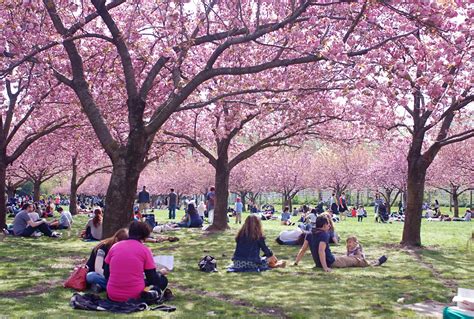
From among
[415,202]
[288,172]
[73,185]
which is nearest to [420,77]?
[415,202]

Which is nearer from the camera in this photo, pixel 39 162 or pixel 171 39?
pixel 171 39

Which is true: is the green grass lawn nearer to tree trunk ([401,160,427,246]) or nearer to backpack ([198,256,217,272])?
backpack ([198,256,217,272])

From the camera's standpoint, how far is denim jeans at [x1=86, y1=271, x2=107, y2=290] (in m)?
7.73

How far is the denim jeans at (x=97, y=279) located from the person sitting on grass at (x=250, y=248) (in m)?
3.00

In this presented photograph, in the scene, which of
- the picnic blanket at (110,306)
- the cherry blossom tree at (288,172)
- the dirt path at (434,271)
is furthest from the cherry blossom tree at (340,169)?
the picnic blanket at (110,306)

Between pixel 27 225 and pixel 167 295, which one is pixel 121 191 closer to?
pixel 167 295

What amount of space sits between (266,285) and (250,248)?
1518 mm

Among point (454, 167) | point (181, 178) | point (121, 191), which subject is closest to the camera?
point (121, 191)

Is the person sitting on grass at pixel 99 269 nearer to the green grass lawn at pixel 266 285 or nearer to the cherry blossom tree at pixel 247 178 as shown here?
the green grass lawn at pixel 266 285

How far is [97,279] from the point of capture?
7.76 metres

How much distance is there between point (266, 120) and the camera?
21672mm

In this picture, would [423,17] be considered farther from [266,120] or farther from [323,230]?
[266,120]

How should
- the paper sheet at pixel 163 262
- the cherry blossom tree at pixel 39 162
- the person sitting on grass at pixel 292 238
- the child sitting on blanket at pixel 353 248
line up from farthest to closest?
the cherry blossom tree at pixel 39 162 < the person sitting on grass at pixel 292 238 < the child sitting on blanket at pixel 353 248 < the paper sheet at pixel 163 262

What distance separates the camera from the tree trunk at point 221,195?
67.9 feet
